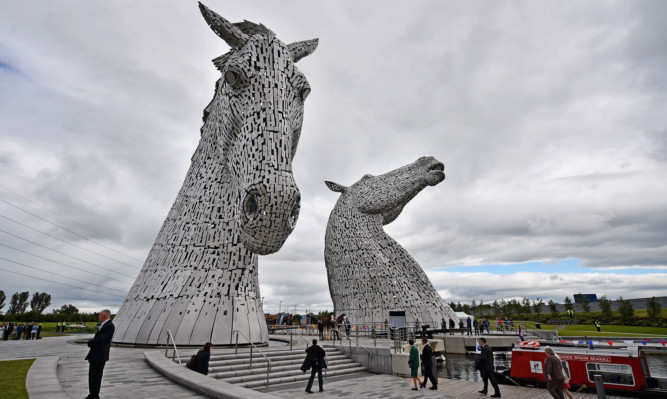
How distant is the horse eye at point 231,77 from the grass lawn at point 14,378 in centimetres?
565

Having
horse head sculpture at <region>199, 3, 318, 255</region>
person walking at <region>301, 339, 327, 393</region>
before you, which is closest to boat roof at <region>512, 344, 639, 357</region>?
person walking at <region>301, 339, 327, 393</region>

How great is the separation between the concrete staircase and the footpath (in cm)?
33

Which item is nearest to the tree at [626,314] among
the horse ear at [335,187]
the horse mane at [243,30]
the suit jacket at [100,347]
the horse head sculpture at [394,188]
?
the horse head sculpture at [394,188]

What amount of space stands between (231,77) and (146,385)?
5.54 meters

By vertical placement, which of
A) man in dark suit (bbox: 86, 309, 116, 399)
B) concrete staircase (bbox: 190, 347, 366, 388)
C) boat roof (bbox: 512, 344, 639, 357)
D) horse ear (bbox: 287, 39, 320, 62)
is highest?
horse ear (bbox: 287, 39, 320, 62)

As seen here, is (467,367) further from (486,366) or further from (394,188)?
(394,188)

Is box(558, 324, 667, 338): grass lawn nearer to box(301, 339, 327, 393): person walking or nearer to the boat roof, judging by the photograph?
the boat roof

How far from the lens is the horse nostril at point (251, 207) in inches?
235

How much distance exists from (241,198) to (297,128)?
7.63 ft

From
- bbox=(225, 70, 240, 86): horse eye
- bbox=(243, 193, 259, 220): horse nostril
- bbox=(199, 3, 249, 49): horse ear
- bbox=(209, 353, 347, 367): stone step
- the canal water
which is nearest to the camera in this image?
bbox=(243, 193, 259, 220): horse nostril

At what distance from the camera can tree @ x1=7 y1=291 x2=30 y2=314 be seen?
69938mm

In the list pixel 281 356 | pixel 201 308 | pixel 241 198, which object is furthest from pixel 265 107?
pixel 281 356

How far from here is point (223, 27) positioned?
796cm

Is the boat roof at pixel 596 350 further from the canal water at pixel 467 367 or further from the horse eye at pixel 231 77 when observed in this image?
the horse eye at pixel 231 77
